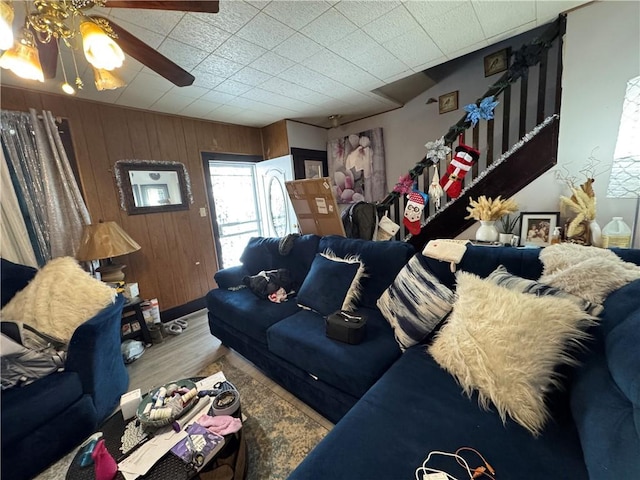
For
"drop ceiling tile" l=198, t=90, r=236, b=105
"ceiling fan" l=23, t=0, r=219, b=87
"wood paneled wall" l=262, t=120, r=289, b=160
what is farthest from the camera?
"wood paneled wall" l=262, t=120, r=289, b=160

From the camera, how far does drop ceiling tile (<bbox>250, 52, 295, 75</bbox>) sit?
6.68 ft

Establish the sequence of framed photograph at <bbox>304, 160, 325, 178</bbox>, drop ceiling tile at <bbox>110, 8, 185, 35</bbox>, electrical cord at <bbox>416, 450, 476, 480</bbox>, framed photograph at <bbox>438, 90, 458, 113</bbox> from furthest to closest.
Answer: framed photograph at <bbox>304, 160, 325, 178</bbox>
framed photograph at <bbox>438, 90, 458, 113</bbox>
drop ceiling tile at <bbox>110, 8, 185, 35</bbox>
electrical cord at <bbox>416, 450, 476, 480</bbox>

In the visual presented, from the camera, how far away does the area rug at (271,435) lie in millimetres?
1268

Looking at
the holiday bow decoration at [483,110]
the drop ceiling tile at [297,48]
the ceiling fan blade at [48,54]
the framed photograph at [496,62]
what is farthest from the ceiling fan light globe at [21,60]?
the framed photograph at [496,62]

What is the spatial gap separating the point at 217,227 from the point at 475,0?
3421 mm

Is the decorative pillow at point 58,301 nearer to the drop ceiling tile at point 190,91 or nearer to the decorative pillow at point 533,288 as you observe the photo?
the drop ceiling tile at point 190,91

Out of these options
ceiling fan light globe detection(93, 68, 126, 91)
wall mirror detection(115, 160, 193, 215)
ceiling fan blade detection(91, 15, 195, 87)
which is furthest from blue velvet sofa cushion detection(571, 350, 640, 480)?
wall mirror detection(115, 160, 193, 215)

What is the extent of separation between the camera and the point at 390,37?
1.92m

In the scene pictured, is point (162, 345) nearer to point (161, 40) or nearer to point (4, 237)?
point (4, 237)

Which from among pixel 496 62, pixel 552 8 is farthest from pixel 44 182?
pixel 496 62

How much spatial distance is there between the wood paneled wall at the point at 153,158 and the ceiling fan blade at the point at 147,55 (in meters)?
1.80

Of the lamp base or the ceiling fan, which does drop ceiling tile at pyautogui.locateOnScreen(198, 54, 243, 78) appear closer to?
the ceiling fan

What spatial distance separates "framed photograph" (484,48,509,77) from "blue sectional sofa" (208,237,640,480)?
8.89 feet

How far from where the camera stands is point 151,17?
1.50m
